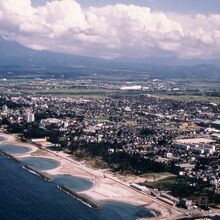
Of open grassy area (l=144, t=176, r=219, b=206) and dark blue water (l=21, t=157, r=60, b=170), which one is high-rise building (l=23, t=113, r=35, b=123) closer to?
dark blue water (l=21, t=157, r=60, b=170)

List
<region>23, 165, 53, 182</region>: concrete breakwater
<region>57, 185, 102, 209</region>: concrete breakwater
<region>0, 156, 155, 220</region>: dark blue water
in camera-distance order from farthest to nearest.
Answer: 1. <region>23, 165, 53, 182</region>: concrete breakwater
2. <region>57, 185, 102, 209</region>: concrete breakwater
3. <region>0, 156, 155, 220</region>: dark blue water

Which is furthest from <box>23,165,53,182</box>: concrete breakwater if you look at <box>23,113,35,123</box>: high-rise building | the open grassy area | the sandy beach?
<box>23,113,35,123</box>: high-rise building

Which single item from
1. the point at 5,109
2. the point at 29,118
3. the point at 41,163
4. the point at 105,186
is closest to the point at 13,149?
the point at 41,163

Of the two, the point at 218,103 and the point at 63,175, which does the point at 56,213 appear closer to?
the point at 63,175

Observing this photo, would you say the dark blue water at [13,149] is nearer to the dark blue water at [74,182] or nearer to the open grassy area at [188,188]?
the dark blue water at [74,182]

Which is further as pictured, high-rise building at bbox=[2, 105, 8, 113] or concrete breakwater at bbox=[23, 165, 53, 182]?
high-rise building at bbox=[2, 105, 8, 113]

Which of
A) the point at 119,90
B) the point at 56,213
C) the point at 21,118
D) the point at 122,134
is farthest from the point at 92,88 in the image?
the point at 56,213

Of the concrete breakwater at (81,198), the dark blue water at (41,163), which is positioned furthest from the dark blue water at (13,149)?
the concrete breakwater at (81,198)
